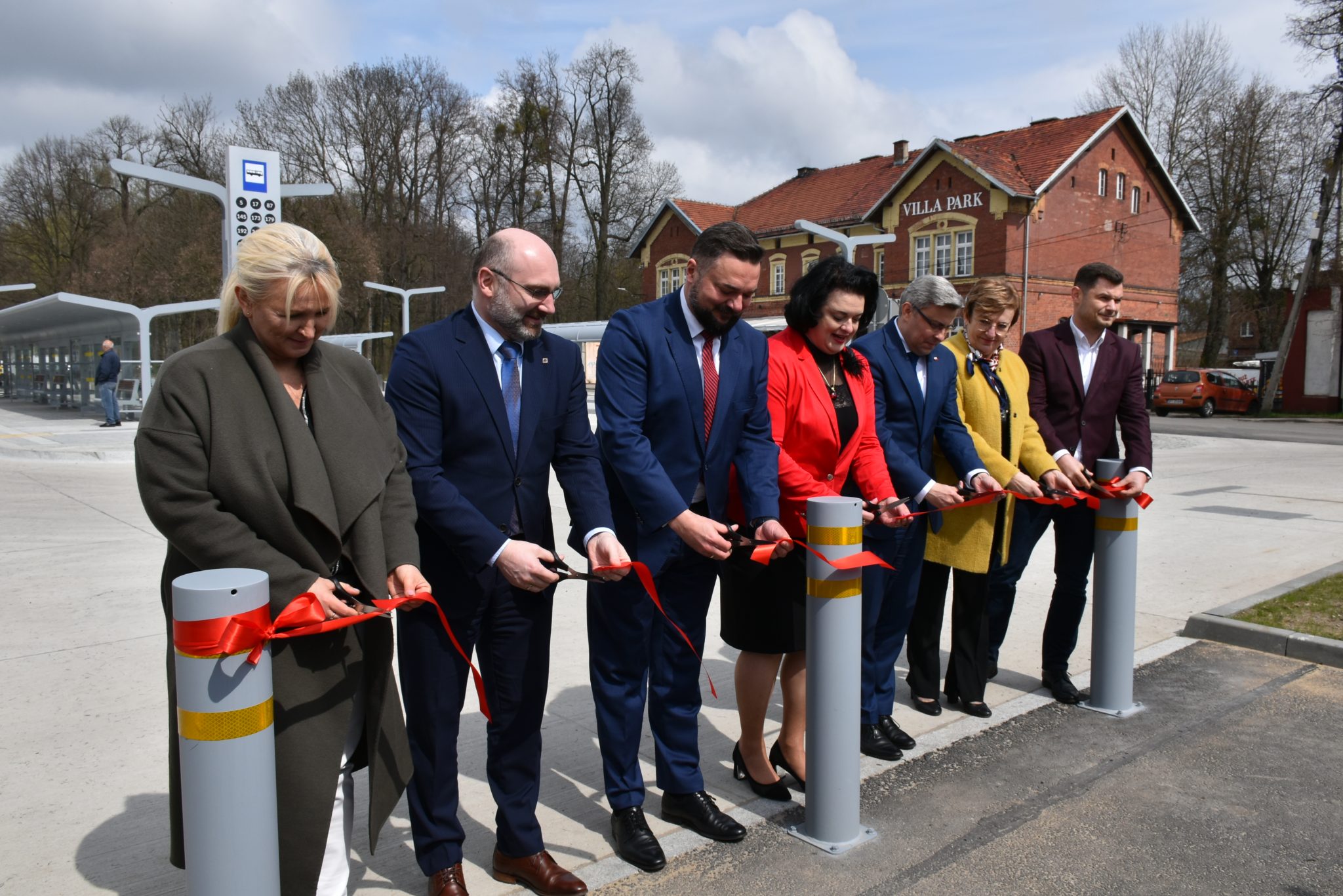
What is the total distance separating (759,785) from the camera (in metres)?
3.88

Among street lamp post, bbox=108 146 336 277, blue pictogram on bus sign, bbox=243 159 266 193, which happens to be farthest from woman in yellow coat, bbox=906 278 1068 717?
blue pictogram on bus sign, bbox=243 159 266 193

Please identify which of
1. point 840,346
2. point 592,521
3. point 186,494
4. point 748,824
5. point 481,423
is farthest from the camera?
point 840,346

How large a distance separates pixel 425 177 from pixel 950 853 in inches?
1679

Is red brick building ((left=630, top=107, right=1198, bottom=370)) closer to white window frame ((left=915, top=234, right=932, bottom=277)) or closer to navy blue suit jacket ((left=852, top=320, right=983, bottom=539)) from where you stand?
white window frame ((left=915, top=234, right=932, bottom=277))

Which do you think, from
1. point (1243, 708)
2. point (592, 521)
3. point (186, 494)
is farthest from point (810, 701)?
point (1243, 708)

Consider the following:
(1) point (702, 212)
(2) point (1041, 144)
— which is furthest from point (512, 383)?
(1) point (702, 212)

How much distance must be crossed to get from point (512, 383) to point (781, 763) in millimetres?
2024

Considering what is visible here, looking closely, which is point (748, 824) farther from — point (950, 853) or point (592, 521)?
point (592, 521)

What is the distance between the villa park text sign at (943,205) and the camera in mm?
40219

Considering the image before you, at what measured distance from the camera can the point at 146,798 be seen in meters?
3.72

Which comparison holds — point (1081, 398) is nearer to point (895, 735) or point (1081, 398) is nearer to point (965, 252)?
point (895, 735)

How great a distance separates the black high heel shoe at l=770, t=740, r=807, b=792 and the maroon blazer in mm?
2103

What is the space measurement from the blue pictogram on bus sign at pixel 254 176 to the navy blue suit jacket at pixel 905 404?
35.7 feet

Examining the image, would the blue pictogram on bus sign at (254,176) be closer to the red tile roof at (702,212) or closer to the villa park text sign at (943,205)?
the villa park text sign at (943,205)
